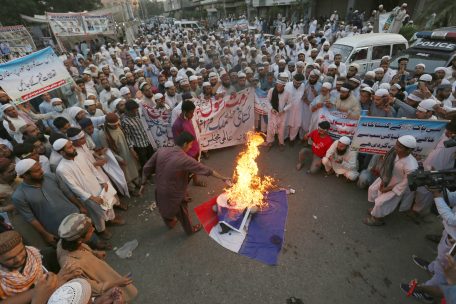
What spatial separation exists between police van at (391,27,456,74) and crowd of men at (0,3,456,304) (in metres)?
0.53

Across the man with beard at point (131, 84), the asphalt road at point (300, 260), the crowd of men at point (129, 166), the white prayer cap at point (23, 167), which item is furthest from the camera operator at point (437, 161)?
the man with beard at point (131, 84)

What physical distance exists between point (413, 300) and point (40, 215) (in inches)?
237

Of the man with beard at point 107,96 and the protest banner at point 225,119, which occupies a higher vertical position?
the man with beard at point 107,96

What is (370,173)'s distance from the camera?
19.2 ft

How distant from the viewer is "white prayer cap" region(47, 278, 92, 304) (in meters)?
1.76

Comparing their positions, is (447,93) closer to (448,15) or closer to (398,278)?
(398,278)

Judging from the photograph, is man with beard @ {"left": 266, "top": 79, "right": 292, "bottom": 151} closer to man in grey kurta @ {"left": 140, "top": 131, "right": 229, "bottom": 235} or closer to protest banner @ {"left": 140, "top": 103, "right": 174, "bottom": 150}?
protest banner @ {"left": 140, "top": 103, "right": 174, "bottom": 150}

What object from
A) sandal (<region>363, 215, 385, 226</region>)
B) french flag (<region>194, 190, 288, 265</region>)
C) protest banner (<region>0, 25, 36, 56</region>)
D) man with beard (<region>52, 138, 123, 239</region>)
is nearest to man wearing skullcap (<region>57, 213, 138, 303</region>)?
man with beard (<region>52, 138, 123, 239</region>)

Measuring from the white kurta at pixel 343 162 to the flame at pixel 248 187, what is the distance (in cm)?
155

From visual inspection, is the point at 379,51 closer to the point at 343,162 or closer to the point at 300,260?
the point at 343,162

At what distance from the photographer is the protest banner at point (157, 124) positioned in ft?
22.5

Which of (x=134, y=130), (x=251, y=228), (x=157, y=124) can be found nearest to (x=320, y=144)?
(x=251, y=228)

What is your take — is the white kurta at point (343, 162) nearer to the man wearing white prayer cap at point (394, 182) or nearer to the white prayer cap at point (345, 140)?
the white prayer cap at point (345, 140)

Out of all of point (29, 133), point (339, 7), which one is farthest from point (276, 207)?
point (339, 7)
